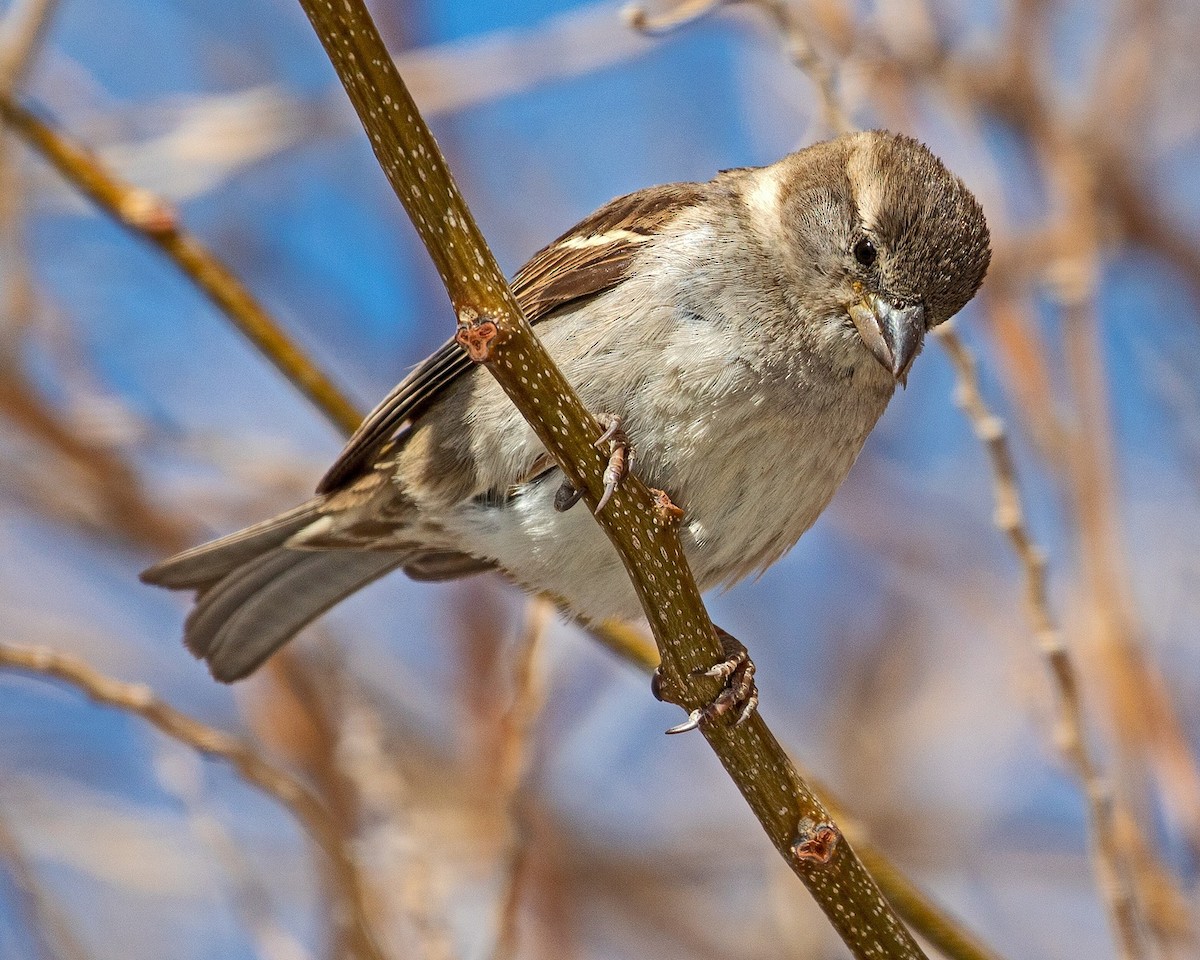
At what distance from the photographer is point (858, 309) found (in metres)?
3.33

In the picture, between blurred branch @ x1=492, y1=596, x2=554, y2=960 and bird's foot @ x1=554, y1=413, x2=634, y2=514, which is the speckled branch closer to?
bird's foot @ x1=554, y1=413, x2=634, y2=514

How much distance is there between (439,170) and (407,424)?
68.5 inches

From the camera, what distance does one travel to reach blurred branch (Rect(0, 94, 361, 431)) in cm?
300

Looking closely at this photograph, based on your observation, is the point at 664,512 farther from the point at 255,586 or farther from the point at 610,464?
the point at 255,586

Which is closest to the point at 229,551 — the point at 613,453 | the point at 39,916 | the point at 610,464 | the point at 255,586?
the point at 255,586

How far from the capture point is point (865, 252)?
340 centimetres

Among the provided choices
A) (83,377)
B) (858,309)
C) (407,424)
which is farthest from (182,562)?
(858,309)

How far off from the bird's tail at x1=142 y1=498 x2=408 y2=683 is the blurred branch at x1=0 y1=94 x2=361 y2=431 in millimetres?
693

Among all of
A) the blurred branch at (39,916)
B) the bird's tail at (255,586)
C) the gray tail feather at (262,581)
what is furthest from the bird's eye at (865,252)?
the blurred branch at (39,916)

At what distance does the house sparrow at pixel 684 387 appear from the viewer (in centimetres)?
318

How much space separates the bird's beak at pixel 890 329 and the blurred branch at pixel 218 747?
1.59 meters

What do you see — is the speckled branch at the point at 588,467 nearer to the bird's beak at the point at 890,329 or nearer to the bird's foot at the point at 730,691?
the bird's foot at the point at 730,691

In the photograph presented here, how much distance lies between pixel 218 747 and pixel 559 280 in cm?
144

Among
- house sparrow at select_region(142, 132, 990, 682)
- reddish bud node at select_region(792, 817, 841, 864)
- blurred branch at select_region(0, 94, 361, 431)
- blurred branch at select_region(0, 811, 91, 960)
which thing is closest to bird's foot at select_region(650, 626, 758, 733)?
reddish bud node at select_region(792, 817, 841, 864)
